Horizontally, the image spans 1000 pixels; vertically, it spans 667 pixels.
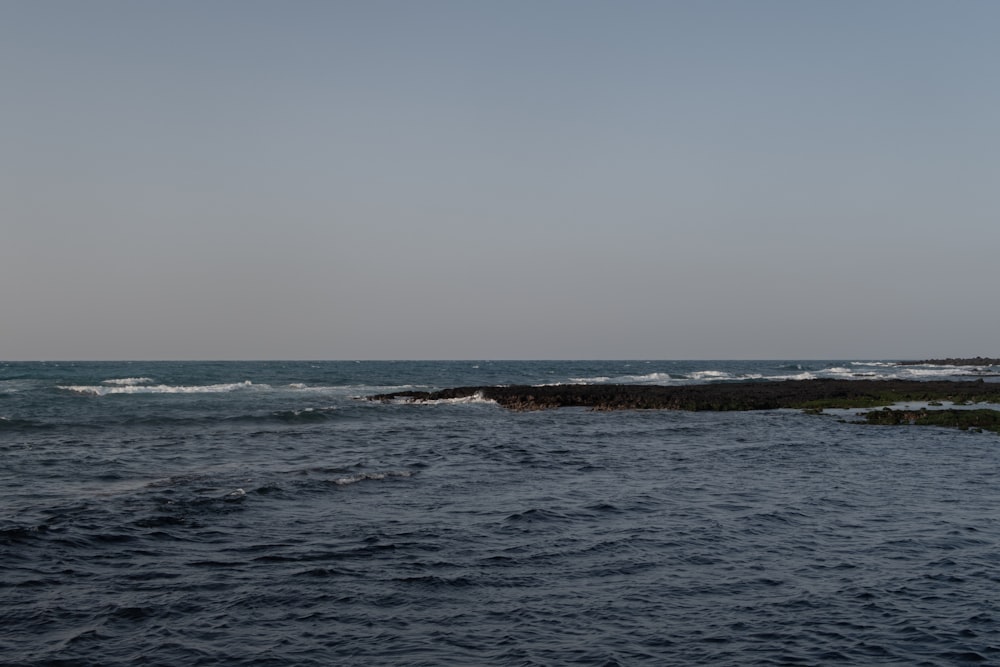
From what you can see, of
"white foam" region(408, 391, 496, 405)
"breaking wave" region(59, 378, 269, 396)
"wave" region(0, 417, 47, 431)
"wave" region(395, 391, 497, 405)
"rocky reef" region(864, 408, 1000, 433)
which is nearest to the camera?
"rocky reef" region(864, 408, 1000, 433)

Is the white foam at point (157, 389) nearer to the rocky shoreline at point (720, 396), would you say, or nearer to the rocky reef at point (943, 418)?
the rocky shoreline at point (720, 396)

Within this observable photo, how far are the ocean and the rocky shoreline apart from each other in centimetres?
2102

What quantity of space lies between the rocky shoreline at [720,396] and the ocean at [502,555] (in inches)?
828

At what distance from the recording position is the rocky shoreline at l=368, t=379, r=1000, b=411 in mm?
53594

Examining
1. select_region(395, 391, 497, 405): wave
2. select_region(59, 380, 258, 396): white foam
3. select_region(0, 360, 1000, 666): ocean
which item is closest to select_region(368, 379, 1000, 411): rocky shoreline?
select_region(395, 391, 497, 405): wave

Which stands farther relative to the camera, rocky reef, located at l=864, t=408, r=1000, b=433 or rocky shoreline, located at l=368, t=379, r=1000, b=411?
rocky shoreline, located at l=368, t=379, r=1000, b=411

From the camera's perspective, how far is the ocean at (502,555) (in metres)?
10.9

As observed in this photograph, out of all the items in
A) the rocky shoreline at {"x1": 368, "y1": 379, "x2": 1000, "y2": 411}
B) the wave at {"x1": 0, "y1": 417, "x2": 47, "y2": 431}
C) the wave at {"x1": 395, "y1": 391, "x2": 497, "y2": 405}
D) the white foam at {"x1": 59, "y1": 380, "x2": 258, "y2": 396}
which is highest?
the rocky shoreline at {"x1": 368, "y1": 379, "x2": 1000, "y2": 411}

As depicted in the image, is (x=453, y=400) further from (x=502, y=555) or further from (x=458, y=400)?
(x=502, y=555)

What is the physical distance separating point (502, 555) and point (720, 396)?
45.9 meters

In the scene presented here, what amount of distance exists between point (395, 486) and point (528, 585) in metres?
10.8

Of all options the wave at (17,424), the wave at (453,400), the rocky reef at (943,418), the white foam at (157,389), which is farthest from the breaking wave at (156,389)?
the rocky reef at (943,418)

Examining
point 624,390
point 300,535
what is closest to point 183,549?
point 300,535

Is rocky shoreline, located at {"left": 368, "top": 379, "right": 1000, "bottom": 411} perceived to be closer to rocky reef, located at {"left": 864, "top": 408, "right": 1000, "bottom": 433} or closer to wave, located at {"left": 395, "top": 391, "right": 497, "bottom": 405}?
wave, located at {"left": 395, "top": 391, "right": 497, "bottom": 405}
